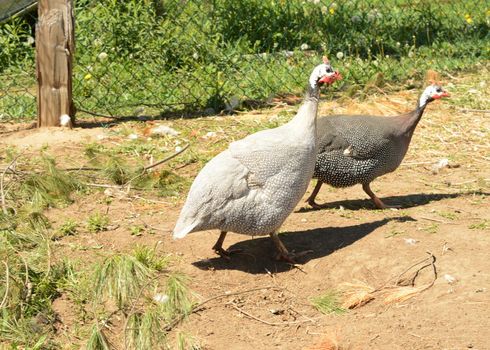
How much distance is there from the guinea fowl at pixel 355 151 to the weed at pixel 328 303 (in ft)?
3.50

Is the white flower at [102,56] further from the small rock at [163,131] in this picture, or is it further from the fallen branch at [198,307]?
the fallen branch at [198,307]

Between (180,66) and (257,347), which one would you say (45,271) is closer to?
(257,347)

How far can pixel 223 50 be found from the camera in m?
7.54

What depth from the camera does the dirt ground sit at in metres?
3.61

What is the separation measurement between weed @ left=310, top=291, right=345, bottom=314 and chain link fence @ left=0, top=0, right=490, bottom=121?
9.39 ft

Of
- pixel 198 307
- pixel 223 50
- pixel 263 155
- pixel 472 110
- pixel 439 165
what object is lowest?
pixel 198 307

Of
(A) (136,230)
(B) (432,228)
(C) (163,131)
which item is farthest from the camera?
(C) (163,131)

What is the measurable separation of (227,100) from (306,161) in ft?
8.33

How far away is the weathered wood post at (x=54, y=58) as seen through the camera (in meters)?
5.70

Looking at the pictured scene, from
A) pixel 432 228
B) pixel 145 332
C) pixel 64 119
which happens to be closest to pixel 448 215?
pixel 432 228

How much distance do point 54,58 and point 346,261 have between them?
2.55m

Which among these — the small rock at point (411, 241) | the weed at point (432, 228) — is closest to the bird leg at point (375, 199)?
the weed at point (432, 228)

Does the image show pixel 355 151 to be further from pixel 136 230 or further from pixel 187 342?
pixel 187 342

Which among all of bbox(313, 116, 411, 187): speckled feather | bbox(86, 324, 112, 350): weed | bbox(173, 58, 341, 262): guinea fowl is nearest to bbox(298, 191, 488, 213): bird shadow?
bbox(313, 116, 411, 187): speckled feather
